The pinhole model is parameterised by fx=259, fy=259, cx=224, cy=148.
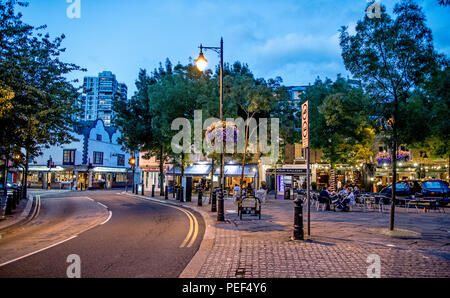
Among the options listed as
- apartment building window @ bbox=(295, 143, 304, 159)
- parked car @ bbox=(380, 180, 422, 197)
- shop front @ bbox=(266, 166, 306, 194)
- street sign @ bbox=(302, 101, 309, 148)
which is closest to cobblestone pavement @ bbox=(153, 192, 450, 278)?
street sign @ bbox=(302, 101, 309, 148)

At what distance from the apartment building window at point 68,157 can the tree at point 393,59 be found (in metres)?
42.3

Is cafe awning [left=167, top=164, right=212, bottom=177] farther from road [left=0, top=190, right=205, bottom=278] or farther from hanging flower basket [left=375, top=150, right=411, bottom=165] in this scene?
road [left=0, top=190, right=205, bottom=278]

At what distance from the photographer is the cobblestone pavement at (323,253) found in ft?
14.9

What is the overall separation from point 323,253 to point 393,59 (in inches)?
271

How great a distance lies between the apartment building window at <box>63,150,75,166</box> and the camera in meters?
40.4

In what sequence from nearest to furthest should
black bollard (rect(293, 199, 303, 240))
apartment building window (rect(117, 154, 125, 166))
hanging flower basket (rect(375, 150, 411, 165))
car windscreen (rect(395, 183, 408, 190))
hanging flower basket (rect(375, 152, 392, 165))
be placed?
black bollard (rect(293, 199, 303, 240)) → car windscreen (rect(395, 183, 408, 190)) → hanging flower basket (rect(375, 150, 411, 165)) → hanging flower basket (rect(375, 152, 392, 165)) → apartment building window (rect(117, 154, 125, 166))

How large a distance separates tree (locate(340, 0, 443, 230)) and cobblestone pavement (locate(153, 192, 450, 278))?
1610 millimetres

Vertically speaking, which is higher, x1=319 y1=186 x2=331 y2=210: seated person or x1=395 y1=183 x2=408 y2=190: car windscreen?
x1=395 y1=183 x2=408 y2=190: car windscreen

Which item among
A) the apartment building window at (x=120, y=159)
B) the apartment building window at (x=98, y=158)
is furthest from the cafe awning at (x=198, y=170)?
the apartment building window at (x=120, y=159)

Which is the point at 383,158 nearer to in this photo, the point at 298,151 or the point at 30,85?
the point at 298,151

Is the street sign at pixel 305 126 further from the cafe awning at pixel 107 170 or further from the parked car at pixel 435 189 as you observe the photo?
the cafe awning at pixel 107 170

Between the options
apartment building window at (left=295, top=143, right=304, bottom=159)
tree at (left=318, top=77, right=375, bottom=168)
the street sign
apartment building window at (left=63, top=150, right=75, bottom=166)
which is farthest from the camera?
apartment building window at (left=63, top=150, right=75, bottom=166)
